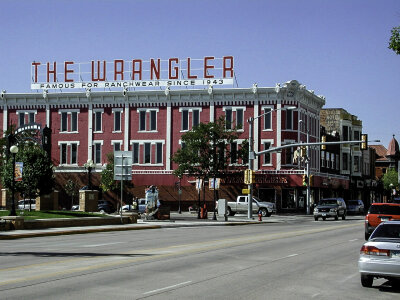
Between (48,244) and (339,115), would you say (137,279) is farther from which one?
(339,115)

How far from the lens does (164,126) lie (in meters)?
78.9

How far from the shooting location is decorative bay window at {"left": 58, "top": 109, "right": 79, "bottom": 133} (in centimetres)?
8081

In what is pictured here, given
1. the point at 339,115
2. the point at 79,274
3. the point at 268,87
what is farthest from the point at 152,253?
the point at 339,115

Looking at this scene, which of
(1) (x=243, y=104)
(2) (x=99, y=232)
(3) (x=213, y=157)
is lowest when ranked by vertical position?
(2) (x=99, y=232)

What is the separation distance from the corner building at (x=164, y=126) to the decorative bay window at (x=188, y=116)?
115 mm

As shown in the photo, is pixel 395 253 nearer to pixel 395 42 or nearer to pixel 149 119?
pixel 395 42

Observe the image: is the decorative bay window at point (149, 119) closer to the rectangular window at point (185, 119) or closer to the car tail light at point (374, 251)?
the rectangular window at point (185, 119)

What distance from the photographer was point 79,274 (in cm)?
1563

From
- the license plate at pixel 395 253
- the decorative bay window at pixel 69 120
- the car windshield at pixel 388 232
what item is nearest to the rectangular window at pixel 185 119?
the decorative bay window at pixel 69 120

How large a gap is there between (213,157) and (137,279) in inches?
2164

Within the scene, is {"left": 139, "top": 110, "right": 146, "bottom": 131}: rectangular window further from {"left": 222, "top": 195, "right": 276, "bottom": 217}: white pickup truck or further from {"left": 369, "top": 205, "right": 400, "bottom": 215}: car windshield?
{"left": 369, "top": 205, "right": 400, "bottom": 215}: car windshield

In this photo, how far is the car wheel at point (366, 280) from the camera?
1423 centimetres

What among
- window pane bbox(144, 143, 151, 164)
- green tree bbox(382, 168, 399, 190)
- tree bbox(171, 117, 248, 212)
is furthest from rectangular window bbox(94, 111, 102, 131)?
green tree bbox(382, 168, 399, 190)

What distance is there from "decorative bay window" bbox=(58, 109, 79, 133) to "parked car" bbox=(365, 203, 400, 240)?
54.6 m
